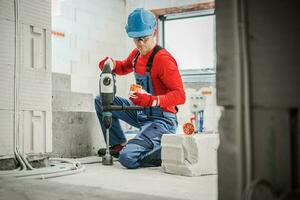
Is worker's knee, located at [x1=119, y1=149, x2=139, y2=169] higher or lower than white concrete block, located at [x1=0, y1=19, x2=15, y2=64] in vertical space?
lower

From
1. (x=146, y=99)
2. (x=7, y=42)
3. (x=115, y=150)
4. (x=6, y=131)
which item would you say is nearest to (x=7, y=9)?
(x=7, y=42)

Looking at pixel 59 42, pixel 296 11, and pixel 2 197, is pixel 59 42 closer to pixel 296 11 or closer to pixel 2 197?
pixel 2 197

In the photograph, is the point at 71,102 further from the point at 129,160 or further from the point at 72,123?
the point at 129,160

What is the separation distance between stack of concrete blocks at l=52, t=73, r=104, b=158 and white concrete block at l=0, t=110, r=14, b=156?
2.97 feet

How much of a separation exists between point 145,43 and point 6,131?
1.41 metres

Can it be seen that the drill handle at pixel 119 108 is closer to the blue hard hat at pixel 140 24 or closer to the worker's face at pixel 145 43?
the worker's face at pixel 145 43

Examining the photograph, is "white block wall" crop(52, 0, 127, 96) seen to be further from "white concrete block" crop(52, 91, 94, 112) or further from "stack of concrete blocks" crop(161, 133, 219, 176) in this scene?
"stack of concrete blocks" crop(161, 133, 219, 176)

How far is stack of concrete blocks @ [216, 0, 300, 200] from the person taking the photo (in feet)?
3.51

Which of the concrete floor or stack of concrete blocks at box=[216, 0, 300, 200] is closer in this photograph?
stack of concrete blocks at box=[216, 0, 300, 200]

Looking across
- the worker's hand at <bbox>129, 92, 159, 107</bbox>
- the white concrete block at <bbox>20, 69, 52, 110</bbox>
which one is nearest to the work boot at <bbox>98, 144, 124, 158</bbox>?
the worker's hand at <bbox>129, 92, 159, 107</bbox>

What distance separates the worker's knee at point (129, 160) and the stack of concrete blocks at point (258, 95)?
2.20m

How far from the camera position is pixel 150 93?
141 inches

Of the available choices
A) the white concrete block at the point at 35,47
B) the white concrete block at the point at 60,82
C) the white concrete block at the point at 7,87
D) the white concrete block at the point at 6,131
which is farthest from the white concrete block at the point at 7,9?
the white concrete block at the point at 60,82

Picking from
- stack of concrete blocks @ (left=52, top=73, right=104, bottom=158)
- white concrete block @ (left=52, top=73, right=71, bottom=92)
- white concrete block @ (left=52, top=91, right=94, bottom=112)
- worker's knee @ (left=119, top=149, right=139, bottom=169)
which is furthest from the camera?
white concrete block @ (left=52, top=73, right=71, bottom=92)
